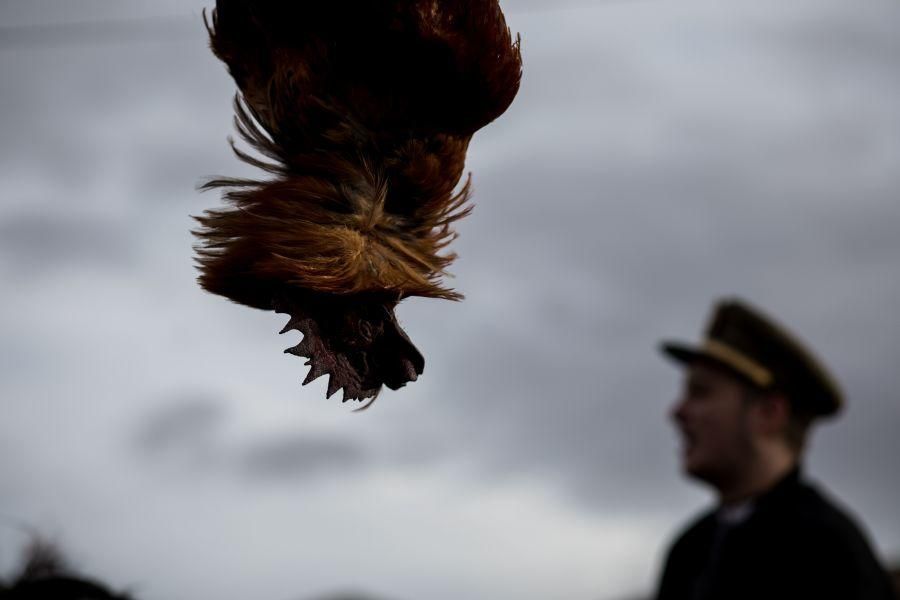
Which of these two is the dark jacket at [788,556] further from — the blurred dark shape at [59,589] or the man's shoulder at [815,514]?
the blurred dark shape at [59,589]

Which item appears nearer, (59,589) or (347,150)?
(59,589)

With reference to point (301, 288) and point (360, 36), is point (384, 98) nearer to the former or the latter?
point (360, 36)

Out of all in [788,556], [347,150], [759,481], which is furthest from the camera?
[347,150]

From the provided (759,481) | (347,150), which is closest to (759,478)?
(759,481)

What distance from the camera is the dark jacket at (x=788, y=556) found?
2.83m

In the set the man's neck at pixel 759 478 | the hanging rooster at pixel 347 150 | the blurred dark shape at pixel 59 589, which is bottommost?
the blurred dark shape at pixel 59 589

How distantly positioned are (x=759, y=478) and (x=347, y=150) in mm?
1127

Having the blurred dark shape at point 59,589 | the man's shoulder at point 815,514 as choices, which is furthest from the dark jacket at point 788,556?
the blurred dark shape at point 59,589

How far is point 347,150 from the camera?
Answer: 3.22 m

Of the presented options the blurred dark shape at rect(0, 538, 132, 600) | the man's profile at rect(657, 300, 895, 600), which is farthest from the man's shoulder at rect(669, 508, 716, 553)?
the blurred dark shape at rect(0, 538, 132, 600)

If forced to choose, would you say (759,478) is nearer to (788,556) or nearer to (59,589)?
(788,556)

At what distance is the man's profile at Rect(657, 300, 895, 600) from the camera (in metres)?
2.87

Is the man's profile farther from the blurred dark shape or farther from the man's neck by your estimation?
the blurred dark shape

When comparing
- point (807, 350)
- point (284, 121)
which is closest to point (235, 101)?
point (284, 121)
